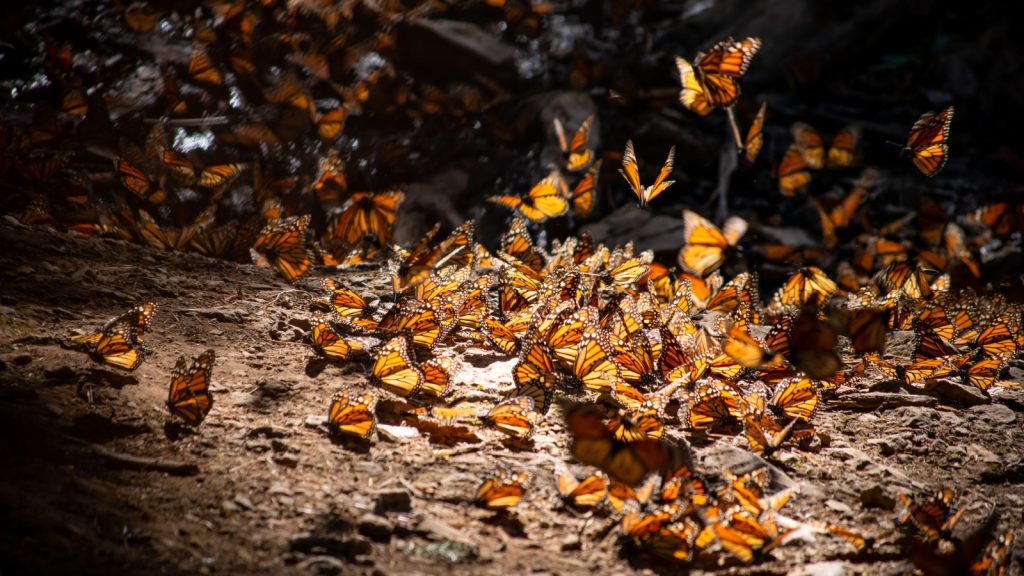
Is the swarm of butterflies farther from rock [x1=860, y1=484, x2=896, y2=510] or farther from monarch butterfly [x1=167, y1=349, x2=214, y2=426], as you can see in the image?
rock [x1=860, y1=484, x2=896, y2=510]

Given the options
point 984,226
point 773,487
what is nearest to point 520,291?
point 773,487

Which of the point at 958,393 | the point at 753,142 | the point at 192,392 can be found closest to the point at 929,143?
the point at 958,393

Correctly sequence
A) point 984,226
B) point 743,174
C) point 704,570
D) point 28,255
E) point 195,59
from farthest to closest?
1. point 743,174
2. point 984,226
3. point 195,59
4. point 28,255
5. point 704,570

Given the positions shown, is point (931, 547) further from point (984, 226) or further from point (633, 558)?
point (984, 226)

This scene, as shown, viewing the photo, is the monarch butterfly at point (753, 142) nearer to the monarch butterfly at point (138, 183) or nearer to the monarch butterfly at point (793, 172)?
the monarch butterfly at point (793, 172)

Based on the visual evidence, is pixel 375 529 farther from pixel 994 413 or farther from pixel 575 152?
pixel 575 152

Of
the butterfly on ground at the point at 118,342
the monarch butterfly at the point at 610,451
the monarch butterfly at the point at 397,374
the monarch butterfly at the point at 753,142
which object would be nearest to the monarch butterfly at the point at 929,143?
the monarch butterfly at the point at 753,142
